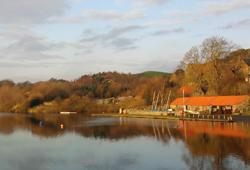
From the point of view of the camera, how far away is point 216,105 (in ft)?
175

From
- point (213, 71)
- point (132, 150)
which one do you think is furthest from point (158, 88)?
point (132, 150)

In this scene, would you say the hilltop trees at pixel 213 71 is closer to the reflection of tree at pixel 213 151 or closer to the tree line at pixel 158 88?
the tree line at pixel 158 88

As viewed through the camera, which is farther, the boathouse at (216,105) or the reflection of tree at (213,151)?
the boathouse at (216,105)

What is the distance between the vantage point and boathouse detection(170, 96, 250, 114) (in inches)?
1999

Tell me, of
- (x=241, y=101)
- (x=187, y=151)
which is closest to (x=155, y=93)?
(x=241, y=101)

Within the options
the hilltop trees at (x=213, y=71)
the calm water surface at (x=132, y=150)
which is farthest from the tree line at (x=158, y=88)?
the calm water surface at (x=132, y=150)

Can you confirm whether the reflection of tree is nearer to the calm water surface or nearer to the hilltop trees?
the calm water surface

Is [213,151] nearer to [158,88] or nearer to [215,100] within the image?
[215,100]

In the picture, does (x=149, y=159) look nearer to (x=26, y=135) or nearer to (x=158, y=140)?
(x=158, y=140)

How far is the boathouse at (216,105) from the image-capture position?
50.8 metres

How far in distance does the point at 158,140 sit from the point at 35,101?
2574 inches

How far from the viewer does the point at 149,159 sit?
23.1 metres

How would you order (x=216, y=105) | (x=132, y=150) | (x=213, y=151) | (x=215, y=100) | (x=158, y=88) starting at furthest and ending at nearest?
(x=158, y=88), (x=215, y=100), (x=216, y=105), (x=132, y=150), (x=213, y=151)

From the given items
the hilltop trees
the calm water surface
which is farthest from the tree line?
the calm water surface
